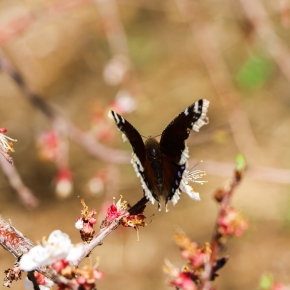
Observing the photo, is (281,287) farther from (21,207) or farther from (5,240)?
(21,207)

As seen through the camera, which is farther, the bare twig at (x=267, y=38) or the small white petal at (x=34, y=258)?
the bare twig at (x=267, y=38)

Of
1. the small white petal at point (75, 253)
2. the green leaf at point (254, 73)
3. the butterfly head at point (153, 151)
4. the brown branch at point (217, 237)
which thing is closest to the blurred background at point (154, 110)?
the green leaf at point (254, 73)

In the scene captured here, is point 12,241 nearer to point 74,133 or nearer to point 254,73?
point 74,133

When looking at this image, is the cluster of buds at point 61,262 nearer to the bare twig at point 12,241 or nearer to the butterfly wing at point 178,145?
the bare twig at point 12,241

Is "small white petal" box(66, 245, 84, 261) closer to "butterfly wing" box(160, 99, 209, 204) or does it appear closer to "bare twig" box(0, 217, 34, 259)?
"bare twig" box(0, 217, 34, 259)

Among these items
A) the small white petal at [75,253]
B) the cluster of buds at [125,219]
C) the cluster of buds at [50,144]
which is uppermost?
the cluster of buds at [50,144]

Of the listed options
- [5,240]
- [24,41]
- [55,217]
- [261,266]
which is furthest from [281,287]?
[24,41]

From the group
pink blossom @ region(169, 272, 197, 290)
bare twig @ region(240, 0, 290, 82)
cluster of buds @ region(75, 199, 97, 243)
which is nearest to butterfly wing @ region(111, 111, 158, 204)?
cluster of buds @ region(75, 199, 97, 243)
